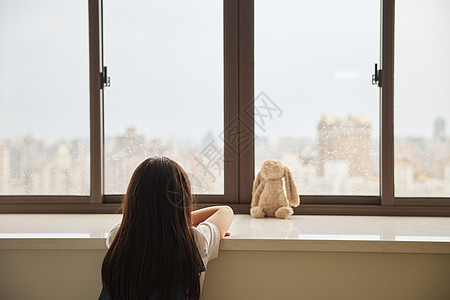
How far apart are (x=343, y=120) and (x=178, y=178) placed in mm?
915

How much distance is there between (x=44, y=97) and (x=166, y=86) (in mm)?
535

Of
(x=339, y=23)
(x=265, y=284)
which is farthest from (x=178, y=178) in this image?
(x=339, y=23)

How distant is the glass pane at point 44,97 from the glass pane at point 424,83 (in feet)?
4.34

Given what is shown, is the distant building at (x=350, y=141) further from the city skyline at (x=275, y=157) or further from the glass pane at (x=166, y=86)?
the glass pane at (x=166, y=86)

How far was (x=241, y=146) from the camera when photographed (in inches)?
74.2

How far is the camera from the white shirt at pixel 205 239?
1.25 metres

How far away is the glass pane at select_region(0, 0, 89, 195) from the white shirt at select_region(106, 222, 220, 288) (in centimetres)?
74

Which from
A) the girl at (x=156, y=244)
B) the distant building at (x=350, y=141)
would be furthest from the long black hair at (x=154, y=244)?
the distant building at (x=350, y=141)

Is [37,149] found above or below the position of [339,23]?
below

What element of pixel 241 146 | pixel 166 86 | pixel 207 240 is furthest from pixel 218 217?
pixel 166 86

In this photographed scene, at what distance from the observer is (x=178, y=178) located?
1.24 metres

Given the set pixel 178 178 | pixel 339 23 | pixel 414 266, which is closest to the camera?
pixel 178 178

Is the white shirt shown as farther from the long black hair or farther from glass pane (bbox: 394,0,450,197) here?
glass pane (bbox: 394,0,450,197)

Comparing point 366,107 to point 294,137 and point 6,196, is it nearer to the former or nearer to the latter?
point 294,137
